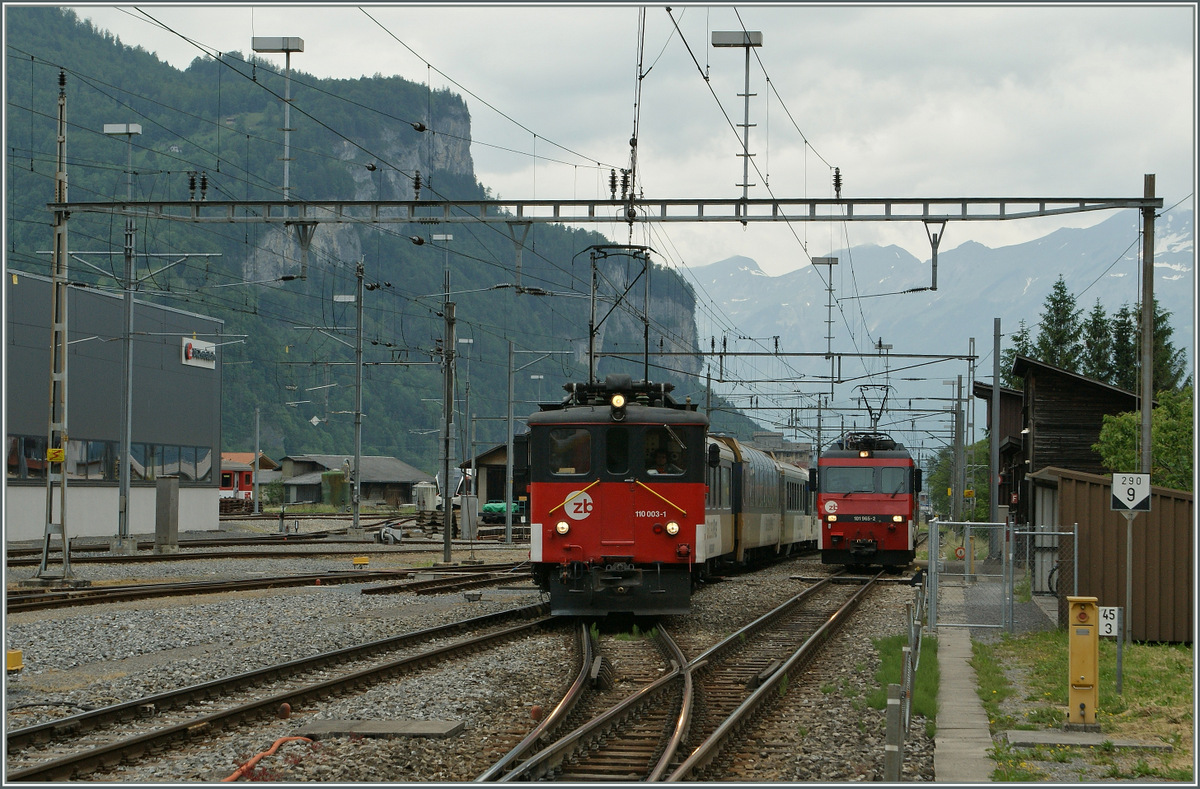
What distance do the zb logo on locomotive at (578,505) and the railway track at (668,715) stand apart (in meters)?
1.82

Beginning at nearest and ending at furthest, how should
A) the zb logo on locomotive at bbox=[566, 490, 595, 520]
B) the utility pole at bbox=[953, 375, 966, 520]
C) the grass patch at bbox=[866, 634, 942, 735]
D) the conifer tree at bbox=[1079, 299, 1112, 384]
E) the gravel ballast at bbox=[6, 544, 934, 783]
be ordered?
the gravel ballast at bbox=[6, 544, 934, 783], the grass patch at bbox=[866, 634, 942, 735], the zb logo on locomotive at bbox=[566, 490, 595, 520], the utility pole at bbox=[953, 375, 966, 520], the conifer tree at bbox=[1079, 299, 1112, 384]

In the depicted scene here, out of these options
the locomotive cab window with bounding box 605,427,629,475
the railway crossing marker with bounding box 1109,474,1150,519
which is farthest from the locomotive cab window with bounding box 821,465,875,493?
the railway crossing marker with bounding box 1109,474,1150,519

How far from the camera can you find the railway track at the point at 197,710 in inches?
327

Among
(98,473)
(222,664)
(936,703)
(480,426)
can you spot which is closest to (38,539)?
(98,473)

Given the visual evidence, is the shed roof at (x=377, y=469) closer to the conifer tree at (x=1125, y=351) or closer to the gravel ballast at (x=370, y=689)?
the conifer tree at (x=1125, y=351)

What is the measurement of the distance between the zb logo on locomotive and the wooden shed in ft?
20.4

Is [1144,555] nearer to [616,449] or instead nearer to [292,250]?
[616,449]

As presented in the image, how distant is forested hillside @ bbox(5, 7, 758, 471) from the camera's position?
9788cm

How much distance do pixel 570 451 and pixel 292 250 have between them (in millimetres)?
138401

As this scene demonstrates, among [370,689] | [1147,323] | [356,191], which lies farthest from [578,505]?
[356,191]

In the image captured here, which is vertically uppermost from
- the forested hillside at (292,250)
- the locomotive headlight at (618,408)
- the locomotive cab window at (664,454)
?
the forested hillside at (292,250)

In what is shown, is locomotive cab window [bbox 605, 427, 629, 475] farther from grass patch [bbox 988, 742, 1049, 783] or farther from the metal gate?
grass patch [bbox 988, 742, 1049, 783]

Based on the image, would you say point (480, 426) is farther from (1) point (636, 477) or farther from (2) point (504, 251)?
(1) point (636, 477)

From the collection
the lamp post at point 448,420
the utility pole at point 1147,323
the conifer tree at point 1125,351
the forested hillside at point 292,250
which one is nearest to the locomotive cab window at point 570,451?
the utility pole at point 1147,323
